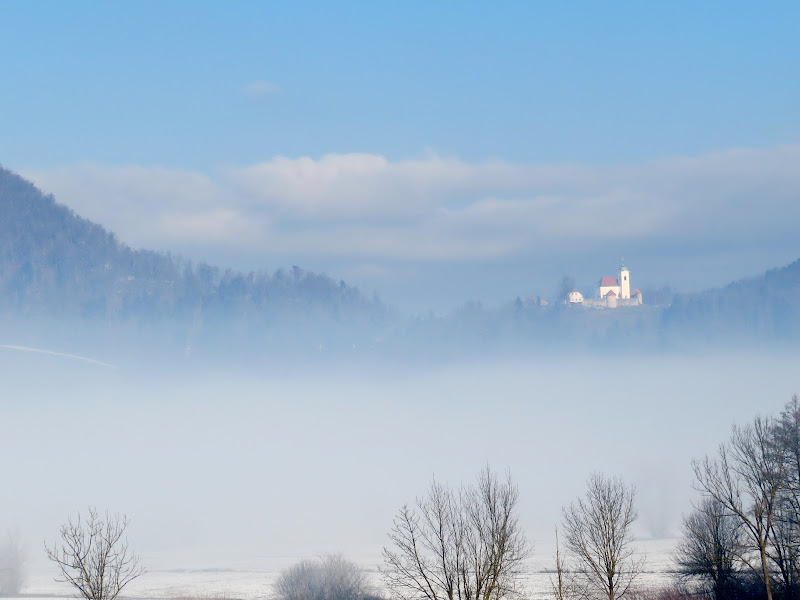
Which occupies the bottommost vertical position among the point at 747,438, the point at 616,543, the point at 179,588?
the point at 179,588

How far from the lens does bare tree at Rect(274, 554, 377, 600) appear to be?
11112 centimetres

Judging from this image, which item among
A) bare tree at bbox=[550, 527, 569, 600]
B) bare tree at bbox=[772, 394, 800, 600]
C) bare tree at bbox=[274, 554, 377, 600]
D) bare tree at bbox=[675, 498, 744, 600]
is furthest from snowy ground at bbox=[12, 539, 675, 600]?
bare tree at bbox=[772, 394, 800, 600]

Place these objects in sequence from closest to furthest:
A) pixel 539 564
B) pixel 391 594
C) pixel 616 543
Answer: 1. pixel 616 543
2. pixel 391 594
3. pixel 539 564

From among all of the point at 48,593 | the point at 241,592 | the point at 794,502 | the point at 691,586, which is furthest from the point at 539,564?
the point at 794,502

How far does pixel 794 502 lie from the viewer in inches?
2953

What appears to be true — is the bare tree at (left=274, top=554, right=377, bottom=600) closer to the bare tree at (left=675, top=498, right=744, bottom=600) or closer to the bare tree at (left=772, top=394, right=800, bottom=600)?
the bare tree at (left=675, top=498, right=744, bottom=600)

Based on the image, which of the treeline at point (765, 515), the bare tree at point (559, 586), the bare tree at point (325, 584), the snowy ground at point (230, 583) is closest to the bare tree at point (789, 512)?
the treeline at point (765, 515)

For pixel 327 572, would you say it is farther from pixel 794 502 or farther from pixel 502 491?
pixel 794 502

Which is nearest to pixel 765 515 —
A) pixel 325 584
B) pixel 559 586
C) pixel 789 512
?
pixel 789 512

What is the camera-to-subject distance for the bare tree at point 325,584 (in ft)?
365

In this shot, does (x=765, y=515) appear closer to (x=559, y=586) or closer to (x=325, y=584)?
(x=559, y=586)

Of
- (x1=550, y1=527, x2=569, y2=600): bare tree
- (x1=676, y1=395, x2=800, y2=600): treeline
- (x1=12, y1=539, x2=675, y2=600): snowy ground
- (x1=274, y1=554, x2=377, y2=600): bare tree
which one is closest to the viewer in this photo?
(x1=550, y1=527, x2=569, y2=600): bare tree

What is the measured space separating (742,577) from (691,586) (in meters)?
18.8

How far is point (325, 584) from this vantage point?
115 m
